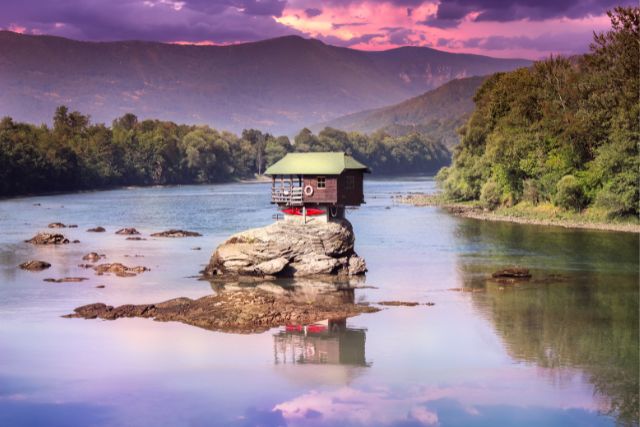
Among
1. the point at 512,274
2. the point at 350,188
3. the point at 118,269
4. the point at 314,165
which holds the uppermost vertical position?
the point at 314,165

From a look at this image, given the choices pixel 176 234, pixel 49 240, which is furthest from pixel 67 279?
pixel 176 234

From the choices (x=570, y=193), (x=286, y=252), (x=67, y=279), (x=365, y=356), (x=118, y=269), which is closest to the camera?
(x=365, y=356)

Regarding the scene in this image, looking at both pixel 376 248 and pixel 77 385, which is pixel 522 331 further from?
pixel 376 248

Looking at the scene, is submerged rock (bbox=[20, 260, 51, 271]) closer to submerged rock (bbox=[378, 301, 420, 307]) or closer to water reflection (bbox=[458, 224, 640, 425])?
submerged rock (bbox=[378, 301, 420, 307])

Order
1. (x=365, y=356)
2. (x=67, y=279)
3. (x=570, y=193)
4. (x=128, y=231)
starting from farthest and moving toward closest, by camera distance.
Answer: (x=570, y=193) → (x=128, y=231) → (x=67, y=279) → (x=365, y=356)

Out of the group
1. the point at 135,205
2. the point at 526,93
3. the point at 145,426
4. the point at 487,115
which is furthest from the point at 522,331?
the point at 135,205

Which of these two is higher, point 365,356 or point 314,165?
point 314,165

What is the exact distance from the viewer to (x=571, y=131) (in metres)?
100

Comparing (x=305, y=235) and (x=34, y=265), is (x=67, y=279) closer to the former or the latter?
(x=34, y=265)

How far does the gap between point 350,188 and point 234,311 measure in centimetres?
2129

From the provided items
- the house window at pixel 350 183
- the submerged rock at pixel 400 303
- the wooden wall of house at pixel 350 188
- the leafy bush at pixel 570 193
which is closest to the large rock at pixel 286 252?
the wooden wall of house at pixel 350 188

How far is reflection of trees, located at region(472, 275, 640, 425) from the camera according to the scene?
36438mm

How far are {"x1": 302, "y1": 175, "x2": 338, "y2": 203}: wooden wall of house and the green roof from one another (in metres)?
0.60

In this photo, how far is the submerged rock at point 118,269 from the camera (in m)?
64.9
